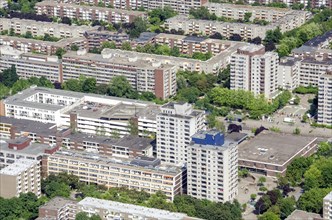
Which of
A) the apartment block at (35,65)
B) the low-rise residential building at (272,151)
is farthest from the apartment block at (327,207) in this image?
the apartment block at (35,65)

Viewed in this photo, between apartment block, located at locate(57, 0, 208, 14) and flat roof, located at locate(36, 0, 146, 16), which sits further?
apartment block, located at locate(57, 0, 208, 14)

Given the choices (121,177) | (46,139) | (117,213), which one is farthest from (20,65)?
(117,213)

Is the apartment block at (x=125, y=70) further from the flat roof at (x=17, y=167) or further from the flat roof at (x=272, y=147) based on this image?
the flat roof at (x=17, y=167)

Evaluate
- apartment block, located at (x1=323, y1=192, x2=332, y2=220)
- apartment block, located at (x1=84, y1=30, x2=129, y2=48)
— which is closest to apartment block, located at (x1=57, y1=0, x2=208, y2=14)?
apartment block, located at (x1=84, y1=30, x2=129, y2=48)

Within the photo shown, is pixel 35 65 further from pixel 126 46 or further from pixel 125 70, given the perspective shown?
pixel 126 46

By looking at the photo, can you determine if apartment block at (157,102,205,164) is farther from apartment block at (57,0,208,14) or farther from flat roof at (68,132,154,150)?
apartment block at (57,0,208,14)

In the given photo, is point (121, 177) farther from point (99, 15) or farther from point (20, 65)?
point (99, 15)
